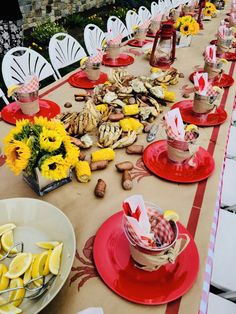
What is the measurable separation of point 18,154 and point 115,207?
29cm

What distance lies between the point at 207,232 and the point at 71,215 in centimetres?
35

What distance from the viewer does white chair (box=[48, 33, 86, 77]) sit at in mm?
2016

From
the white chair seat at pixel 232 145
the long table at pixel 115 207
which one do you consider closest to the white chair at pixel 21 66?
the long table at pixel 115 207

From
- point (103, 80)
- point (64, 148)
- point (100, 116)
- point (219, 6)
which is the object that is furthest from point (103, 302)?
point (219, 6)

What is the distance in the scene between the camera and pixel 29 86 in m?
1.16

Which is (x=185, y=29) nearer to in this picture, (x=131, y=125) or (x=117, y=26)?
(x=117, y=26)

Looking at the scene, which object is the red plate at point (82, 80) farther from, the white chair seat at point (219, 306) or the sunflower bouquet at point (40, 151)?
the white chair seat at point (219, 306)

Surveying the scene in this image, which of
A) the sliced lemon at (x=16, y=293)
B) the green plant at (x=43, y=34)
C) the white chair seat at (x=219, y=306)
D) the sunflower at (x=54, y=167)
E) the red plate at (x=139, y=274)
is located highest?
the sunflower at (x=54, y=167)

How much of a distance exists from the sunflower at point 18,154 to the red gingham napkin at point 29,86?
45cm

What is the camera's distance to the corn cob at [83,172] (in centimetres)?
91

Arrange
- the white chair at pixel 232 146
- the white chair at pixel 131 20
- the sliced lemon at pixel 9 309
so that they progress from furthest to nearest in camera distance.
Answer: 1. the white chair at pixel 131 20
2. the white chair at pixel 232 146
3. the sliced lemon at pixel 9 309

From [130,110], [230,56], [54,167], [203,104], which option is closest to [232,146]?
[203,104]

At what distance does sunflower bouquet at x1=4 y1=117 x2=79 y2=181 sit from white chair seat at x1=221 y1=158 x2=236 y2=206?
0.73m

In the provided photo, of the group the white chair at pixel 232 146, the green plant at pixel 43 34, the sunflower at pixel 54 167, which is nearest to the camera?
the sunflower at pixel 54 167
